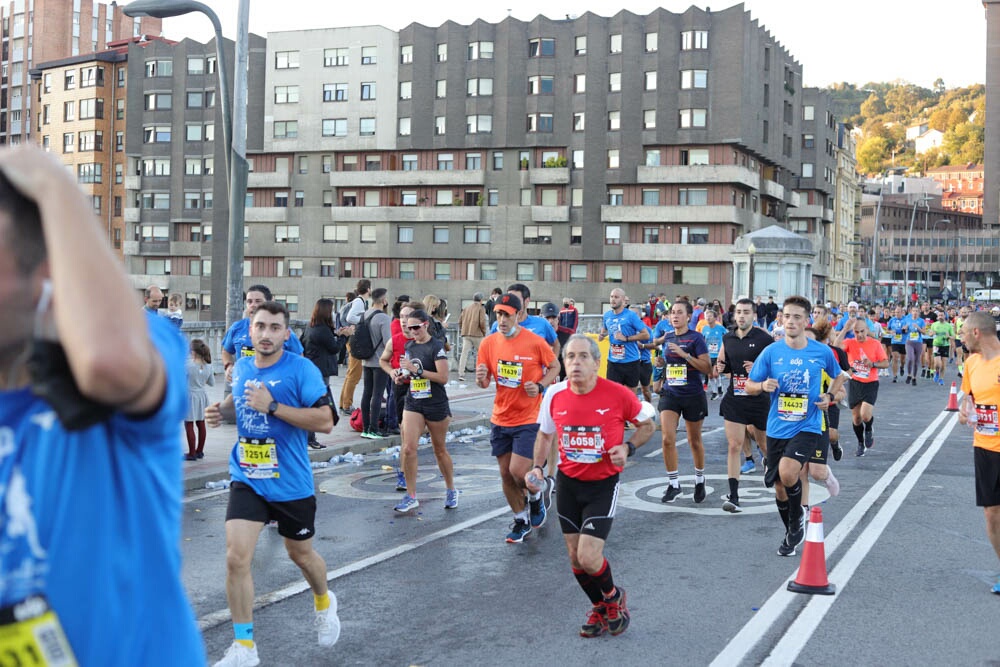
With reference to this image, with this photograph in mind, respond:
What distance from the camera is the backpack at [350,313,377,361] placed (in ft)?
52.7

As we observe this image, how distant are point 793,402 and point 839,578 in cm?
172

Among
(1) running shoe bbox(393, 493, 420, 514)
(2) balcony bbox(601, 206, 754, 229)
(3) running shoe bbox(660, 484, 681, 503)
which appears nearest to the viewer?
(1) running shoe bbox(393, 493, 420, 514)

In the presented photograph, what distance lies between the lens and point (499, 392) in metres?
10.1

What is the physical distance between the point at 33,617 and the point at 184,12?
46.3ft

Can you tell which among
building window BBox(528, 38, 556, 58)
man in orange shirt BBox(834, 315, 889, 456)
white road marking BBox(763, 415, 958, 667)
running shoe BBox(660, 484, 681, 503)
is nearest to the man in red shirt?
white road marking BBox(763, 415, 958, 667)

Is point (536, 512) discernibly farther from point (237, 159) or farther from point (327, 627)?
point (237, 159)

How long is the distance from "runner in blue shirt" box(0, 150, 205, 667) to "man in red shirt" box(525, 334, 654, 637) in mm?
4883

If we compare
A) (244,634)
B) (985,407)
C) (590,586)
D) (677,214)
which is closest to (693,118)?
(677,214)

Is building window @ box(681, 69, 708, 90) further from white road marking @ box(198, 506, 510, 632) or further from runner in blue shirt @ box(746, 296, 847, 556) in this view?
runner in blue shirt @ box(746, 296, 847, 556)

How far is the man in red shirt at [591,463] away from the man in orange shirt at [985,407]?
2.64 meters

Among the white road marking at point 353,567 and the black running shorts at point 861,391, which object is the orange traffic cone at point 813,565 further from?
the black running shorts at point 861,391

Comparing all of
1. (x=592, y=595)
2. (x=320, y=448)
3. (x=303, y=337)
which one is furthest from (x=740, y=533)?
(x=303, y=337)

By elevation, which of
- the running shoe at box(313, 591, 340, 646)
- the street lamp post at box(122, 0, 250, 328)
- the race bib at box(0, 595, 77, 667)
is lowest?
the running shoe at box(313, 591, 340, 646)

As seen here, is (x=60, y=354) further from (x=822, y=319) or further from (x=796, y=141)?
(x=796, y=141)
